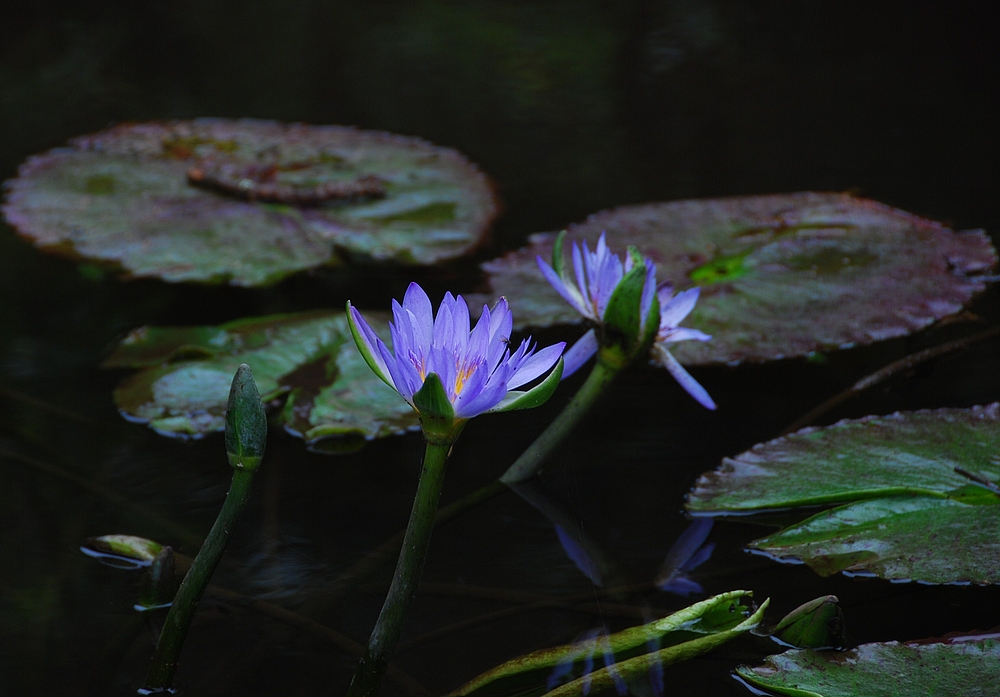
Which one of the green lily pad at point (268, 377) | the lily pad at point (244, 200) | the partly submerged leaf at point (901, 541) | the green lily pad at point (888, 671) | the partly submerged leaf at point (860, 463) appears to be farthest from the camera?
the lily pad at point (244, 200)

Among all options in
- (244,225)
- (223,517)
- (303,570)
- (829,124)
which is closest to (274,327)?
(244,225)

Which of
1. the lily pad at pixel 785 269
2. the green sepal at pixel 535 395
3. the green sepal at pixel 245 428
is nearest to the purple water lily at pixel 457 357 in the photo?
the green sepal at pixel 535 395

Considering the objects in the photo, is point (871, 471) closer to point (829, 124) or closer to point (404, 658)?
point (404, 658)

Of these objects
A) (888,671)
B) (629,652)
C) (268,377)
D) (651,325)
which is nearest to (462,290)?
(268,377)

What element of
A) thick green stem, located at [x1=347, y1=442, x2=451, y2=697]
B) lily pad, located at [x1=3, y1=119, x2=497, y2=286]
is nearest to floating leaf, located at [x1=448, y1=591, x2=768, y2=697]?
thick green stem, located at [x1=347, y1=442, x2=451, y2=697]

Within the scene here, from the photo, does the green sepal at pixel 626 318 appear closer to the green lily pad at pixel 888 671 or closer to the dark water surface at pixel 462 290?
the dark water surface at pixel 462 290
